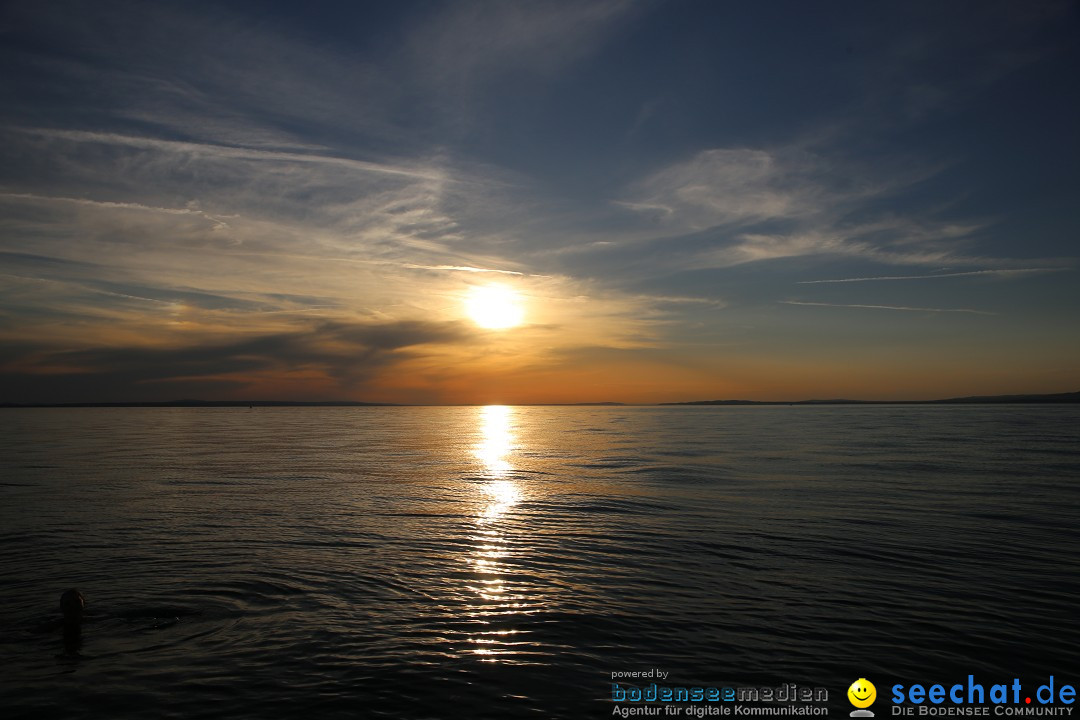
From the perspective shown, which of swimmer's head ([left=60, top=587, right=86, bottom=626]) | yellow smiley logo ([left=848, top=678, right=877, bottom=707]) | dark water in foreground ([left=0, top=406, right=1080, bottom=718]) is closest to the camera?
yellow smiley logo ([left=848, top=678, right=877, bottom=707])

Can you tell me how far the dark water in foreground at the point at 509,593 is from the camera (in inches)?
459

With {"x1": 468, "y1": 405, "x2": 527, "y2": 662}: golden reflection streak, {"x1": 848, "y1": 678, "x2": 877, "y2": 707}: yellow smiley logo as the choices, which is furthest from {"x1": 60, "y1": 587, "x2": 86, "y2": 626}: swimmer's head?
{"x1": 848, "y1": 678, "x2": 877, "y2": 707}: yellow smiley logo

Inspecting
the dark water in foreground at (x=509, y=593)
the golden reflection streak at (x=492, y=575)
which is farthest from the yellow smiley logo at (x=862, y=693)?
the golden reflection streak at (x=492, y=575)

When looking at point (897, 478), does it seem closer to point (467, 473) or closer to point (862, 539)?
point (862, 539)

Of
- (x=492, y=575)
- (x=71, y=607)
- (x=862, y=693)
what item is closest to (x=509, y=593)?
(x=492, y=575)

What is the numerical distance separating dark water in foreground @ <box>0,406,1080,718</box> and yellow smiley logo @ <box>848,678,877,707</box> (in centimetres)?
21

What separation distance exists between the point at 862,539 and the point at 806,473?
21.9 m

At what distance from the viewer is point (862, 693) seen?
1145cm

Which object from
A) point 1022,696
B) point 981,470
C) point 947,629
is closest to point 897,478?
point 981,470

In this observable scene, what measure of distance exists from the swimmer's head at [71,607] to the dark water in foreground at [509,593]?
0.37m

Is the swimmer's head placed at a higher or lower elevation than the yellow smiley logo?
higher

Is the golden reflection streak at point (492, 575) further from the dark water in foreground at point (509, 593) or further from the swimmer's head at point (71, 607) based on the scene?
the swimmer's head at point (71, 607)

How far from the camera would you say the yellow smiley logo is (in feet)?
36.6

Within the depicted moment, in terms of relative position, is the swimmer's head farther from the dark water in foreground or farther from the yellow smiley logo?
the yellow smiley logo
